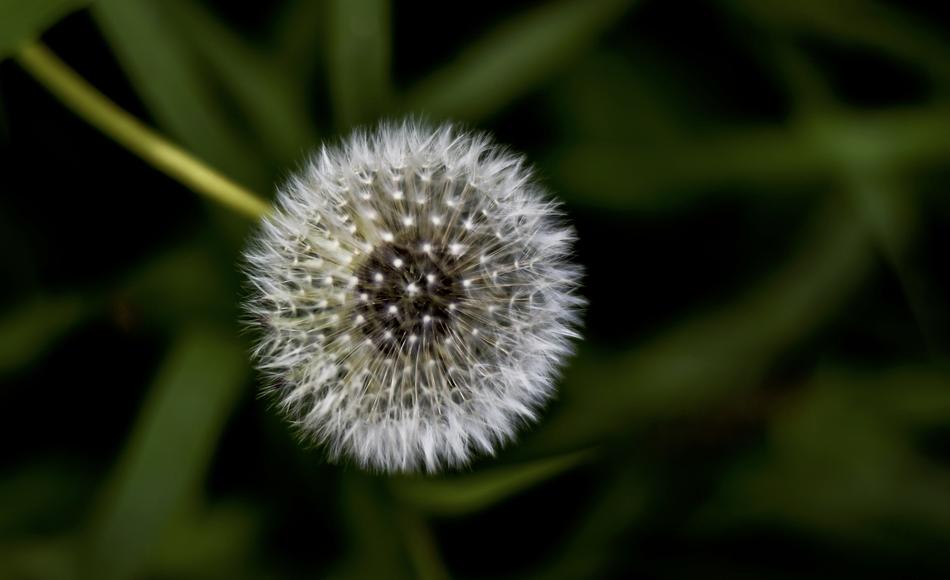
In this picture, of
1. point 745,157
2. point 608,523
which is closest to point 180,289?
point 608,523

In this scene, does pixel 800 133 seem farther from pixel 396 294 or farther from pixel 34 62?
pixel 34 62

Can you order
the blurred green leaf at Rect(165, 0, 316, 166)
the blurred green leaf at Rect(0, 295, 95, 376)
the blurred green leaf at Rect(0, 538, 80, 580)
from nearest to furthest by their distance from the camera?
the blurred green leaf at Rect(0, 538, 80, 580) → the blurred green leaf at Rect(165, 0, 316, 166) → the blurred green leaf at Rect(0, 295, 95, 376)

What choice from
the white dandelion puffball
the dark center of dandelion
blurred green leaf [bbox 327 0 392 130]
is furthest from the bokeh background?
the dark center of dandelion

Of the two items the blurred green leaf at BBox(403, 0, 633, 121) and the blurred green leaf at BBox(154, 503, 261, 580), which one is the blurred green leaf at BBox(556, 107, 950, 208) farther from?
the blurred green leaf at BBox(154, 503, 261, 580)

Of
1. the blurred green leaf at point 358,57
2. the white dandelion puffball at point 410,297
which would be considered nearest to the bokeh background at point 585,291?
the blurred green leaf at point 358,57

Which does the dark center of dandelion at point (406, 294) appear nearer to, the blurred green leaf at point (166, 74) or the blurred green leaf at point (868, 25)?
the blurred green leaf at point (166, 74)

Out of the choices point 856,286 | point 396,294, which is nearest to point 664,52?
point 856,286

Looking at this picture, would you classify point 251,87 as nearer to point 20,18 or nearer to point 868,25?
point 20,18
